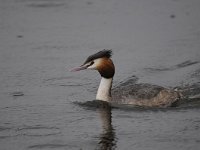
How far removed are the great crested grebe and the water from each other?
0.87 ft

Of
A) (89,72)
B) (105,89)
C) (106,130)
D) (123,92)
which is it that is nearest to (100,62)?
(105,89)

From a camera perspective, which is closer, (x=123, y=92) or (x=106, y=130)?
(x=106, y=130)

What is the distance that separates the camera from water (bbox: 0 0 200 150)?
11664 millimetres

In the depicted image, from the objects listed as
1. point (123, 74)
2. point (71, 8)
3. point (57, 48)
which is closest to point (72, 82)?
point (123, 74)

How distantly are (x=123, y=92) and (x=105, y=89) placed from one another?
1.25 feet

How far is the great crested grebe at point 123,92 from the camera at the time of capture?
13453 millimetres

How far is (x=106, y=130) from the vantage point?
12.0m

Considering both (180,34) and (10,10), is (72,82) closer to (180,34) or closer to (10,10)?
(180,34)

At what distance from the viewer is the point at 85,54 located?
57.2ft

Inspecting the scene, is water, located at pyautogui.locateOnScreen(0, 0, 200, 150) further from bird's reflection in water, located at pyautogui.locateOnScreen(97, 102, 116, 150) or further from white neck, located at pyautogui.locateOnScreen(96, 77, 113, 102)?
white neck, located at pyautogui.locateOnScreen(96, 77, 113, 102)

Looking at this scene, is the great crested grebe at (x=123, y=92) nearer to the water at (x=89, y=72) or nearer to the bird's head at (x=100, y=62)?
the bird's head at (x=100, y=62)

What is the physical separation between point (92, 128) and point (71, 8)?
1028cm

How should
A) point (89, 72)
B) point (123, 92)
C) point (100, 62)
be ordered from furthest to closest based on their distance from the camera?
1. point (89, 72)
2. point (123, 92)
3. point (100, 62)

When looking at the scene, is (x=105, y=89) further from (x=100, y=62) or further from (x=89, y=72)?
(x=89, y=72)
